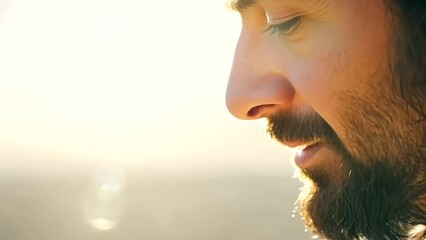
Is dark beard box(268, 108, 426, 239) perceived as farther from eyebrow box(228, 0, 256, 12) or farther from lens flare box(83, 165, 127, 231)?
lens flare box(83, 165, 127, 231)

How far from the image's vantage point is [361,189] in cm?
125

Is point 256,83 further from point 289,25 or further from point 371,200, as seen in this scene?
point 371,200

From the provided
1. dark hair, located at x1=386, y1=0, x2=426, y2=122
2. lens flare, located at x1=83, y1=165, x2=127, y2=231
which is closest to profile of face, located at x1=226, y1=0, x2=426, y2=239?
dark hair, located at x1=386, y1=0, x2=426, y2=122

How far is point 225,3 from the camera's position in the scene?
1372 millimetres

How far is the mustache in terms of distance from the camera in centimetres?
126

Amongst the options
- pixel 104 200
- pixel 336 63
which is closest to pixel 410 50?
pixel 336 63

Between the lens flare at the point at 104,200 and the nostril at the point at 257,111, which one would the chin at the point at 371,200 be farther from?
the lens flare at the point at 104,200

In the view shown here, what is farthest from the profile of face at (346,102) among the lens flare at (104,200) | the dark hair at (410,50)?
the lens flare at (104,200)

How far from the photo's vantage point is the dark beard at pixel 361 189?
1.22m

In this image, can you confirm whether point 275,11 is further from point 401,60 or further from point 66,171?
point 66,171

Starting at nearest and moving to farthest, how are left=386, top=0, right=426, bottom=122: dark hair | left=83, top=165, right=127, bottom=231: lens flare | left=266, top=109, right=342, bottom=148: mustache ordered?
1. left=386, top=0, right=426, bottom=122: dark hair
2. left=266, top=109, right=342, bottom=148: mustache
3. left=83, top=165, right=127, bottom=231: lens flare

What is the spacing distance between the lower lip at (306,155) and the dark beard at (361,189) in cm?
2

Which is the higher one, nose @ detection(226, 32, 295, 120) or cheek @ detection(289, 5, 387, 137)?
cheek @ detection(289, 5, 387, 137)

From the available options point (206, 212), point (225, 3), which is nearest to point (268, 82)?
point (225, 3)
